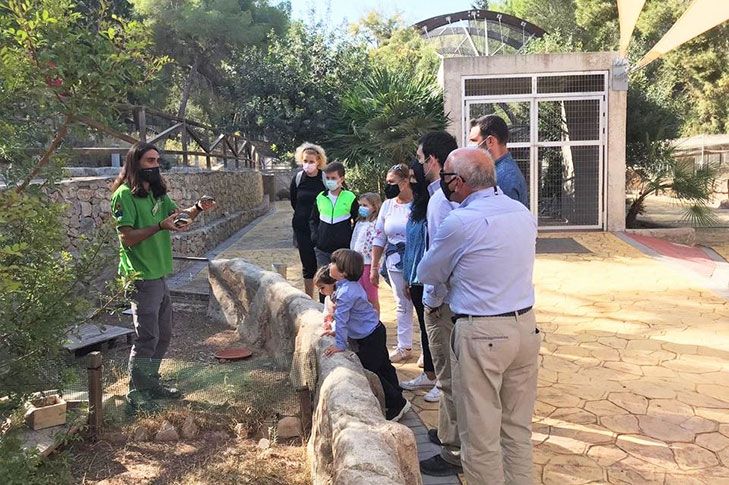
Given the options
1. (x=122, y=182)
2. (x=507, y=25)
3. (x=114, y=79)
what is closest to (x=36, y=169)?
(x=114, y=79)

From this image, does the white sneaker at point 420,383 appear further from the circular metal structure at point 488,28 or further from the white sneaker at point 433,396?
the circular metal structure at point 488,28

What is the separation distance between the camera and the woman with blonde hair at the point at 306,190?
5328 millimetres

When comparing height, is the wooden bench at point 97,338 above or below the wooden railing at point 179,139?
below

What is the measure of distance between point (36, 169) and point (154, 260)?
166 cm

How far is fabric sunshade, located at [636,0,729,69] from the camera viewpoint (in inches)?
343

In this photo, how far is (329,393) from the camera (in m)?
2.84

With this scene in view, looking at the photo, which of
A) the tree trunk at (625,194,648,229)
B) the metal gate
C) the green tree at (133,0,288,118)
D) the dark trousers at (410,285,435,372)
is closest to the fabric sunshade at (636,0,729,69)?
the metal gate

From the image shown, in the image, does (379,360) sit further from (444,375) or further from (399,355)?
(399,355)

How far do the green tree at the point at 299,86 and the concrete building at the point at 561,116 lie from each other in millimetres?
3128

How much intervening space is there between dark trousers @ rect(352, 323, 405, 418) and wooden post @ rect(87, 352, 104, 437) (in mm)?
1579

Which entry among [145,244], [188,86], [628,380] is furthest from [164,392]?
[188,86]

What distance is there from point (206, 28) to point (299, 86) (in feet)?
38.6

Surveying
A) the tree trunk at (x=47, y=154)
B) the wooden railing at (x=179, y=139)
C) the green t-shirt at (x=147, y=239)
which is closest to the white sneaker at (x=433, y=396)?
the green t-shirt at (x=147, y=239)

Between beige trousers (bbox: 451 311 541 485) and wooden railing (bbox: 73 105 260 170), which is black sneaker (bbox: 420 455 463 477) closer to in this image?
beige trousers (bbox: 451 311 541 485)
